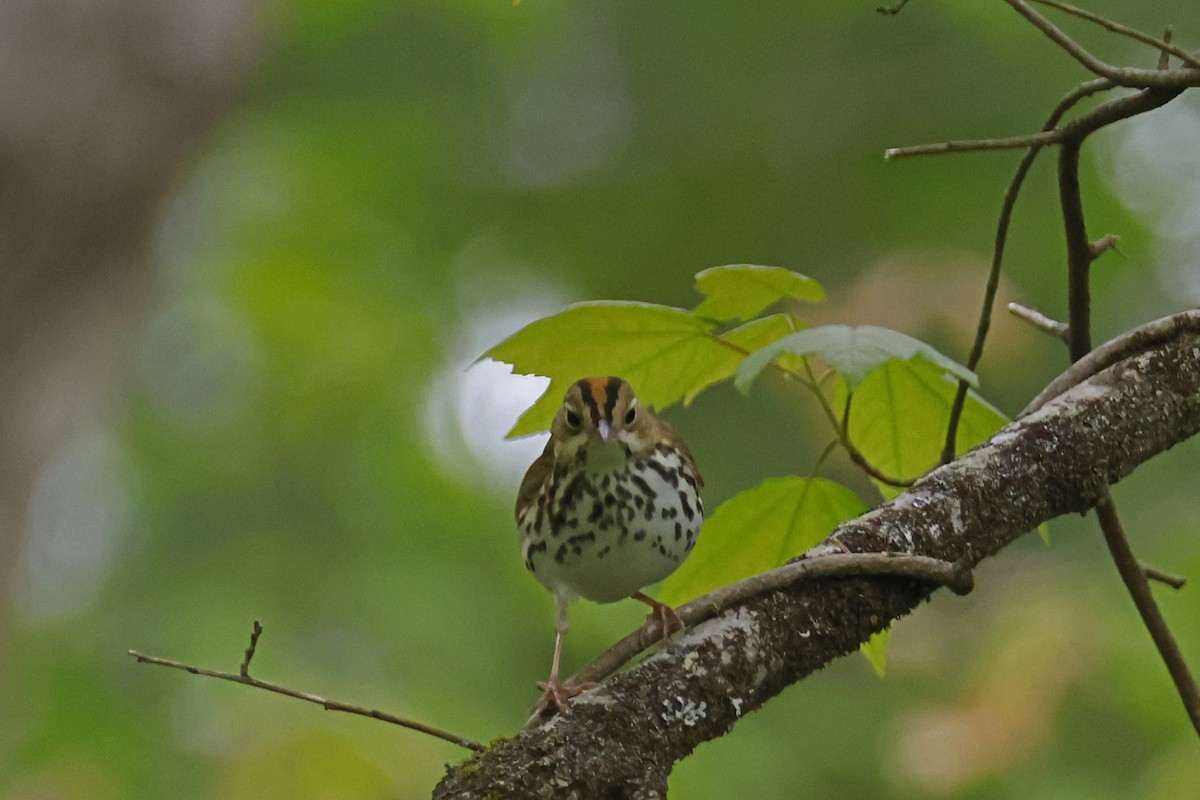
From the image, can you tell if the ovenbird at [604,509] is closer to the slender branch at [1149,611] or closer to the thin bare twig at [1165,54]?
the slender branch at [1149,611]

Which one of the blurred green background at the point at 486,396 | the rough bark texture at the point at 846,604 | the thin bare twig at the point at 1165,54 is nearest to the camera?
the rough bark texture at the point at 846,604

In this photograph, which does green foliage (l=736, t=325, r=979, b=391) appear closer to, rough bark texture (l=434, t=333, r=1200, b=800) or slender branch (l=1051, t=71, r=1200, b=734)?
rough bark texture (l=434, t=333, r=1200, b=800)

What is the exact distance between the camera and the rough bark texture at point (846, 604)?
2.84ft

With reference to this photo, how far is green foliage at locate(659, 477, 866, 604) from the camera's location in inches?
49.9

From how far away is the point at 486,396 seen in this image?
301cm

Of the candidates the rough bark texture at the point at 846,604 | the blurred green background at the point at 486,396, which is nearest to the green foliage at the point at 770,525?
the rough bark texture at the point at 846,604

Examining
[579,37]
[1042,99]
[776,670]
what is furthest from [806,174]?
[776,670]

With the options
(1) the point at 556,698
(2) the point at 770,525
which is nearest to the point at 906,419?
(2) the point at 770,525

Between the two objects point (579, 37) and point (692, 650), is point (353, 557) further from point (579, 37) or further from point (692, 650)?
point (692, 650)

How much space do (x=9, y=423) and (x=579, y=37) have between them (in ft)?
9.47

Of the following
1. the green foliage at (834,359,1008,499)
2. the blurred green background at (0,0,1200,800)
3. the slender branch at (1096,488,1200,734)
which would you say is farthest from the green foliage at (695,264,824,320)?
the blurred green background at (0,0,1200,800)

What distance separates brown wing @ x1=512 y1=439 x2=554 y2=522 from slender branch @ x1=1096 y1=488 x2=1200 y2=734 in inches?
25.2

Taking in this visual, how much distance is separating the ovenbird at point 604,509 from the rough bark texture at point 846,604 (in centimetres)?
42

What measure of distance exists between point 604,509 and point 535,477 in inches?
6.4
